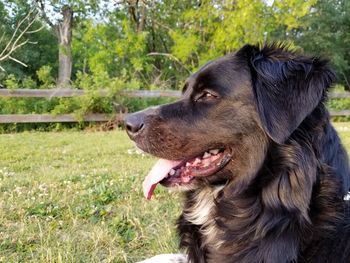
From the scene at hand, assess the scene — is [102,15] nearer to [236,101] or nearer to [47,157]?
[47,157]

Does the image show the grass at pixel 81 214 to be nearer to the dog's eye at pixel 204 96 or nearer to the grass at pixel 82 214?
the grass at pixel 82 214

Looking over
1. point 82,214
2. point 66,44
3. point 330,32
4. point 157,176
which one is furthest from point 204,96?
point 330,32

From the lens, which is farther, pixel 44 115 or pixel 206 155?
pixel 44 115

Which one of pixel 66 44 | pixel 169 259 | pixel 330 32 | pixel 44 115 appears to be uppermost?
pixel 330 32

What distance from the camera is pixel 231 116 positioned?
7.62 ft

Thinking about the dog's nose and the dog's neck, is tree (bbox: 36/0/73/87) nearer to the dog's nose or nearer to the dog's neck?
the dog's nose

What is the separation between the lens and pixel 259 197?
221 centimetres

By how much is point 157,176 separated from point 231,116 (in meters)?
0.60

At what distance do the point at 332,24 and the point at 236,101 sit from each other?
33711 millimetres

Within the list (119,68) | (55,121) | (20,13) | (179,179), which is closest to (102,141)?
(55,121)

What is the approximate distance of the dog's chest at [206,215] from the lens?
2.35 m

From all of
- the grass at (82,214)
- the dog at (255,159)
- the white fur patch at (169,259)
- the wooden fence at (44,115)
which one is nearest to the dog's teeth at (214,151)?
the dog at (255,159)

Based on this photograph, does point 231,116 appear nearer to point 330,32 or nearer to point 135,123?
point 135,123

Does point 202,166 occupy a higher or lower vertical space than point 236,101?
lower
